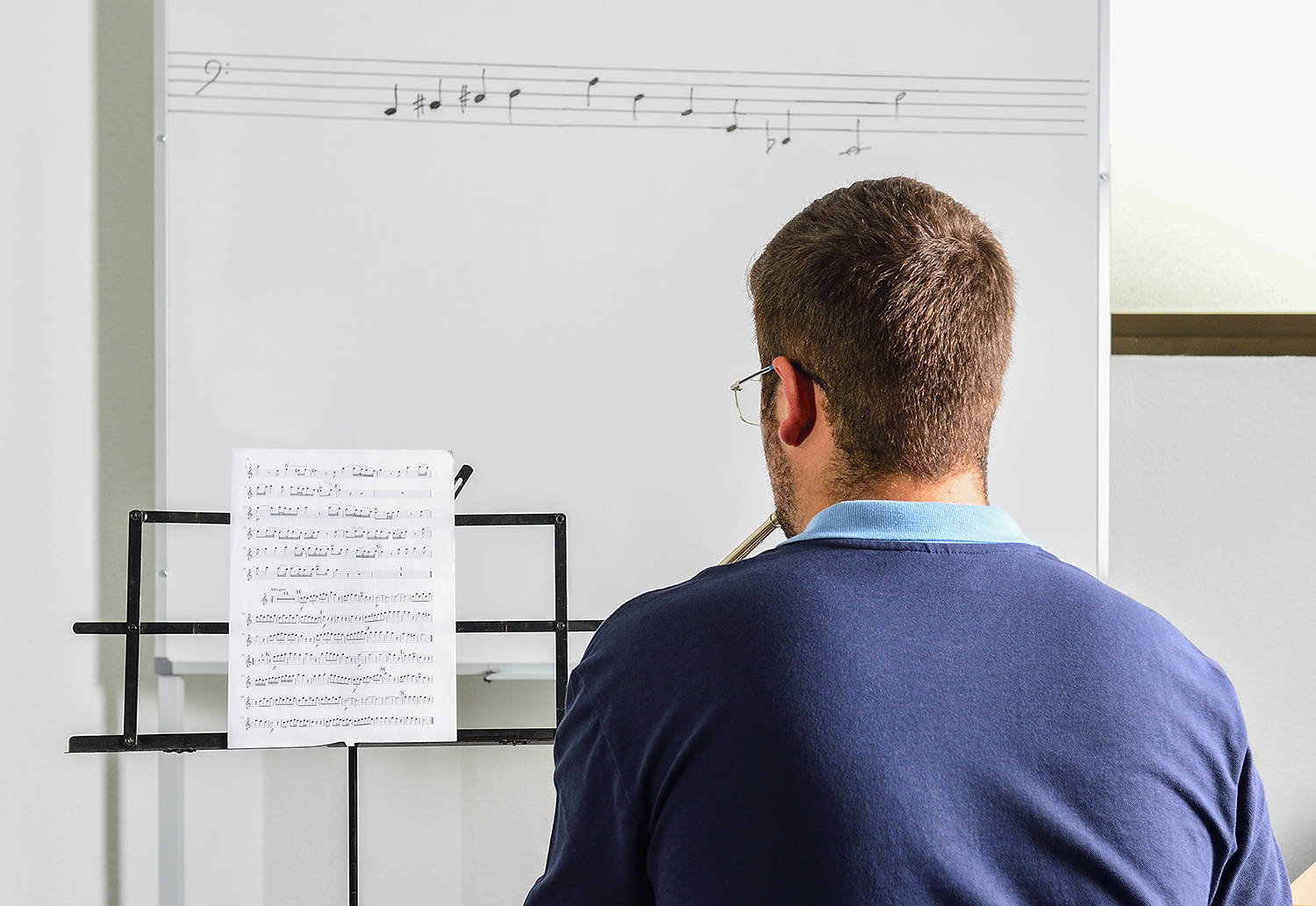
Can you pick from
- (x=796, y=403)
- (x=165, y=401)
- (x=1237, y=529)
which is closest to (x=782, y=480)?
(x=796, y=403)

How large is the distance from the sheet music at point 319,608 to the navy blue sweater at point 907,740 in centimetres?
56

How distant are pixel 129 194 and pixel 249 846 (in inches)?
37.5

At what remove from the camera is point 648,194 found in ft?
4.72

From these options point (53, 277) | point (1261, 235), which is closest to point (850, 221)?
point (53, 277)

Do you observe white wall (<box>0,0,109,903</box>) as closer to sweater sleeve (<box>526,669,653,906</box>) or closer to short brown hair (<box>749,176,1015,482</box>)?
sweater sleeve (<box>526,669,653,906</box>)

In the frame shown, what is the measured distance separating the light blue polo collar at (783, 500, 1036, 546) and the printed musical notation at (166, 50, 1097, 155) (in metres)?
0.91

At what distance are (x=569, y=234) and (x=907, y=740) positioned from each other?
39.1 inches

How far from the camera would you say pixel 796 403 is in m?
0.75

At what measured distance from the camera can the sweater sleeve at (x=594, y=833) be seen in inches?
25.4

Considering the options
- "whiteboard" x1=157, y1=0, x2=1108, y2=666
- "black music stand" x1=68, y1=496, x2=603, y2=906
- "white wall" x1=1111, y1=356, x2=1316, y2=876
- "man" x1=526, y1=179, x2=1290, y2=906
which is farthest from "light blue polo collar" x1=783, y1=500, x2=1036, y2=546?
"white wall" x1=1111, y1=356, x2=1316, y2=876

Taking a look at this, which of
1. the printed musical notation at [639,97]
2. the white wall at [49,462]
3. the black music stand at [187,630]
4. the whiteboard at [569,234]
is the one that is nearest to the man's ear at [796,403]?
the black music stand at [187,630]

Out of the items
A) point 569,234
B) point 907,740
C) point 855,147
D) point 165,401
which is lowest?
point 907,740

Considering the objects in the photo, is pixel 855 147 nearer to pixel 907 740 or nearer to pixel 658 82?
pixel 658 82

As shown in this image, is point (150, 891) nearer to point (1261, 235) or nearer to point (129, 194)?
point (129, 194)
